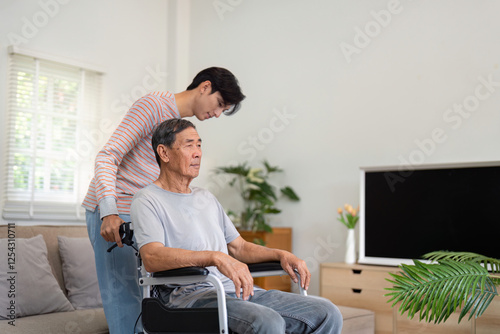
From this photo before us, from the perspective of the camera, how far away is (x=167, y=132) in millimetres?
2004

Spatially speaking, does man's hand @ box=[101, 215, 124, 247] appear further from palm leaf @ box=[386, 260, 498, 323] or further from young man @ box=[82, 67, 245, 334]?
palm leaf @ box=[386, 260, 498, 323]

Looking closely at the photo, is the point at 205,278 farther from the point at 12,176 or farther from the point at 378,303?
the point at 12,176

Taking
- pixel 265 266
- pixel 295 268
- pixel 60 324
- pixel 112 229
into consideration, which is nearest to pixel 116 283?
pixel 112 229

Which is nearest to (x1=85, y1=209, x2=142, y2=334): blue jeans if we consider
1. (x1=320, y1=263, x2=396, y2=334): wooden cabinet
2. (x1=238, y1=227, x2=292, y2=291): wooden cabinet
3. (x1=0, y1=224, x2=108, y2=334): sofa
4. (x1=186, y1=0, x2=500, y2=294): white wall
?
(x1=0, y1=224, x2=108, y2=334): sofa

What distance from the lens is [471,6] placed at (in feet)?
11.8

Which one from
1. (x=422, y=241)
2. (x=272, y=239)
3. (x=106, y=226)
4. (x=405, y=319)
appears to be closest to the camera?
(x=106, y=226)

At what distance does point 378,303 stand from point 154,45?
10.3 feet

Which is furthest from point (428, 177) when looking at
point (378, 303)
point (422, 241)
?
point (378, 303)

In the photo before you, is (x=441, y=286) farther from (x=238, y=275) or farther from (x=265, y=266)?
(x=238, y=275)

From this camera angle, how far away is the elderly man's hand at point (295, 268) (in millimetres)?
1902

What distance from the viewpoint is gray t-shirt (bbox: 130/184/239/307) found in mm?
1833

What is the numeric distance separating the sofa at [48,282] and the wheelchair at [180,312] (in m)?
1.03

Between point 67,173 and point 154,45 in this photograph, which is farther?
point 154,45

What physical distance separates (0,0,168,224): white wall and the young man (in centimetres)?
223
